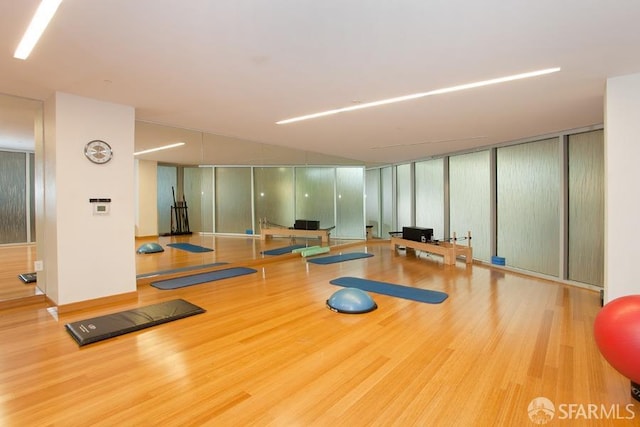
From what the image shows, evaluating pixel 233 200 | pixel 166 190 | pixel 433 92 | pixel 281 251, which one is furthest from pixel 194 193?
pixel 433 92

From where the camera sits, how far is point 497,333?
2.90 meters

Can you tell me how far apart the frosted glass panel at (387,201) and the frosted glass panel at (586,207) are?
4.75 meters

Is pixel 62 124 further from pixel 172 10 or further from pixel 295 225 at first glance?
pixel 295 225

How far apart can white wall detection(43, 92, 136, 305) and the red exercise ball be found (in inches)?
181

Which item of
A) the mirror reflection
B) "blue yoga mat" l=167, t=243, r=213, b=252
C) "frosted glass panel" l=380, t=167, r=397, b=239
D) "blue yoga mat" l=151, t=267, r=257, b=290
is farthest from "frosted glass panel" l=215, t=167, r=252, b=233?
"frosted glass panel" l=380, t=167, r=397, b=239

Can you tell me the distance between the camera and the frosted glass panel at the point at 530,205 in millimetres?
5090

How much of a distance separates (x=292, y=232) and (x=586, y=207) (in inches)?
230

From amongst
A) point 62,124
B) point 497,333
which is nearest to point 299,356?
point 497,333

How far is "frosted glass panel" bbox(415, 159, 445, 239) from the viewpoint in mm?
7578

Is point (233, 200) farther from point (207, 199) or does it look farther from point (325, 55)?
point (325, 55)

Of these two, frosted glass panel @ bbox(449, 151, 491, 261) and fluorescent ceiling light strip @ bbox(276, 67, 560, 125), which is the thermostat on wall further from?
frosted glass panel @ bbox(449, 151, 491, 261)

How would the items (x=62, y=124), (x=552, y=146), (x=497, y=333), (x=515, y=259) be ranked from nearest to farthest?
(x=497, y=333) → (x=62, y=124) → (x=552, y=146) → (x=515, y=259)

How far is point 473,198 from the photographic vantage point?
6.65 metres

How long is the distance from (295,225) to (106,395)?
6275 mm
